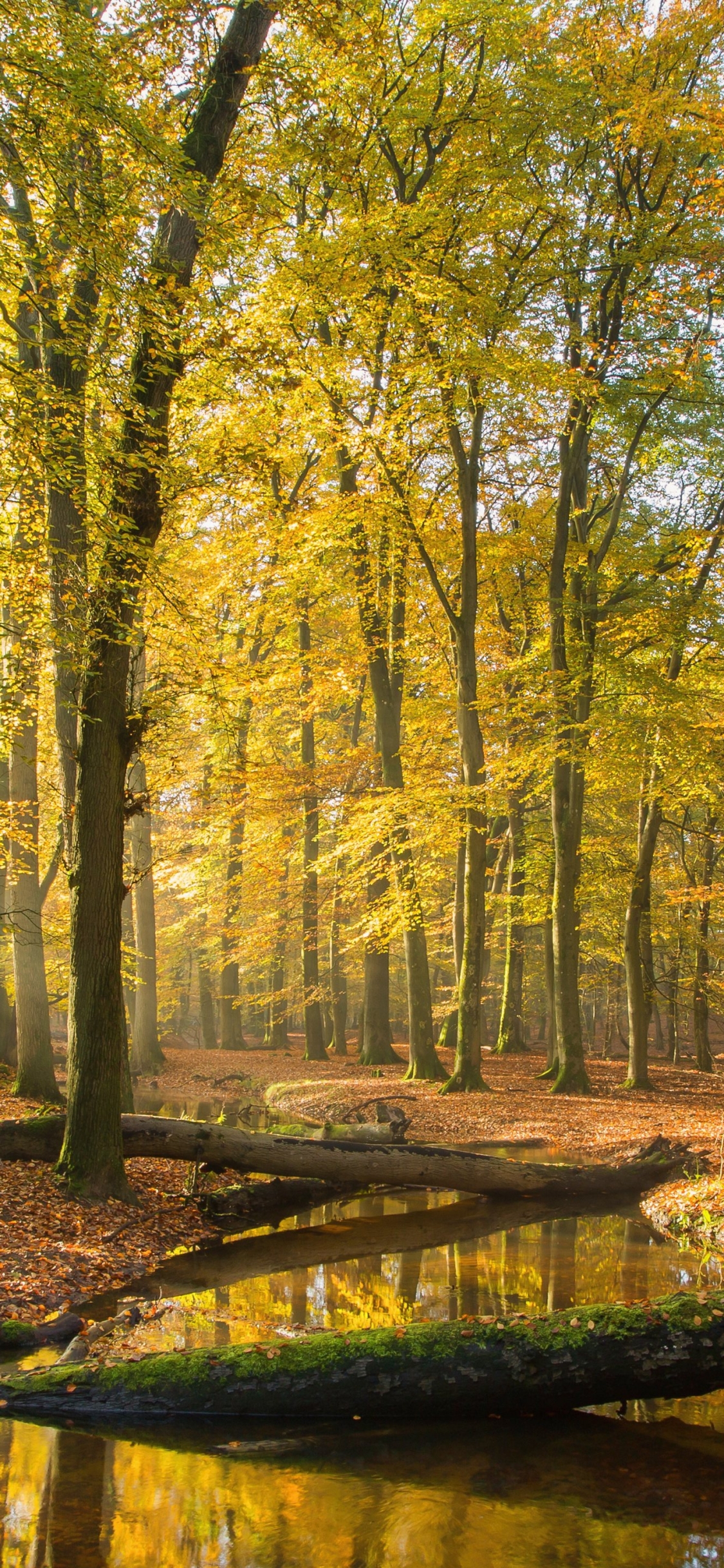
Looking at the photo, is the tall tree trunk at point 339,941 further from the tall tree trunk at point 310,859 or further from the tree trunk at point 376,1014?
the tree trunk at point 376,1014

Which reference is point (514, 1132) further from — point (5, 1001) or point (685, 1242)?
point (5, 1001)

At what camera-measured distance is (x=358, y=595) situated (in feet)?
59.2

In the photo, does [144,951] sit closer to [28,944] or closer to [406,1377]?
[28,944]

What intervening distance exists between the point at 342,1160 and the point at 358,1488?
5.56 metres

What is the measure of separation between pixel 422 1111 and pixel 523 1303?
7593 mm

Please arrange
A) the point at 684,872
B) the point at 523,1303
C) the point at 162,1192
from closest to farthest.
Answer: the point at 523,1303 < the point at 162,1192 < the point at 684,872

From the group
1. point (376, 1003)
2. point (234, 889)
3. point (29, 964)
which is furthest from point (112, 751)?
point (234, 889)

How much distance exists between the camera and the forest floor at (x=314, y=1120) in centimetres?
701

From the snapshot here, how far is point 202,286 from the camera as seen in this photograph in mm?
8641

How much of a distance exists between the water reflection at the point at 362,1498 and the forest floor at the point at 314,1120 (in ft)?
6.80

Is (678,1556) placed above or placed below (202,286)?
below

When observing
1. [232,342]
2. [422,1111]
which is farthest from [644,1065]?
[232,342]

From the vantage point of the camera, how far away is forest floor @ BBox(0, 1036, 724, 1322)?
276 inches

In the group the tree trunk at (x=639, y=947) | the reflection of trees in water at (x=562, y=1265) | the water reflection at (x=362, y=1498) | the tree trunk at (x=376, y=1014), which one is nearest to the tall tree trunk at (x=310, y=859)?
the tree trunk at (x=376, y=1014)
